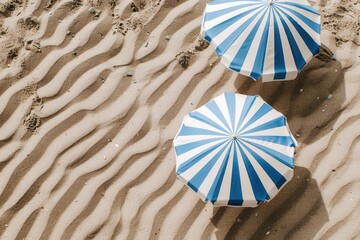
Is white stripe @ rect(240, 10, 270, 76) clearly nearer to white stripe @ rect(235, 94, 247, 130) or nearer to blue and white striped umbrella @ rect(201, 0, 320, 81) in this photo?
blue and white striped umbrella @ rect(201, 0, 320, 81)

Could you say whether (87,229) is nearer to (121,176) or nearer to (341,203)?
(121,176)

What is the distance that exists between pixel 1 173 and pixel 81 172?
757mm

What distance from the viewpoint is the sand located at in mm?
4266

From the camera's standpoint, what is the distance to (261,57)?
433cm

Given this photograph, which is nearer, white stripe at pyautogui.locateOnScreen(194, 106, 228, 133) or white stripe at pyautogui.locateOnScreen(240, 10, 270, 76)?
white stripe at pyautogui.locateOnScreen(194, 106, 228, 133)

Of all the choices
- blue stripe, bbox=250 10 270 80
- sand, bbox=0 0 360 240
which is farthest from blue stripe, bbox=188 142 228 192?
blue stripe, bbox=250 10 270 80

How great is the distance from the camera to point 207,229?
4.24m

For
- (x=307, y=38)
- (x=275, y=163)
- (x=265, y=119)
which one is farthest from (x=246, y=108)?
(x=307, y=38)

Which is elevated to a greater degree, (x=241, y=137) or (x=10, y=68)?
(x=10, y=68)

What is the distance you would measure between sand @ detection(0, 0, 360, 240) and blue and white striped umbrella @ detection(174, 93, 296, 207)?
0.50 metres

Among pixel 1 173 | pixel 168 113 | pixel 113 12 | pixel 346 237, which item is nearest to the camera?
pixel 346 237

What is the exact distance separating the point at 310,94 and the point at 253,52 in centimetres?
83

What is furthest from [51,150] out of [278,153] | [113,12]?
[278,153]

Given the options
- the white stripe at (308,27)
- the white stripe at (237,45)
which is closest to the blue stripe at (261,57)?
the white stripe at (237,45)
